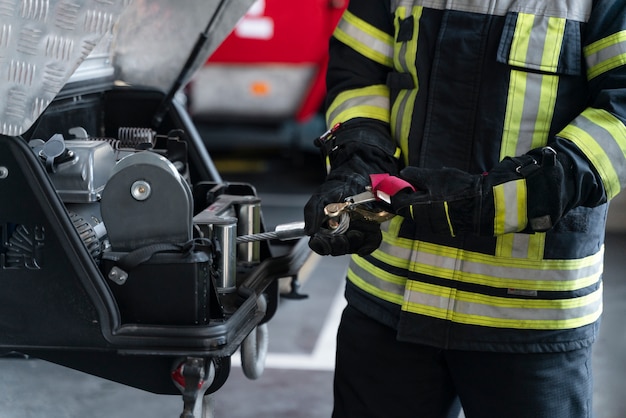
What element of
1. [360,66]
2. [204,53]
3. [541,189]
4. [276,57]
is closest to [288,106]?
[276,57]

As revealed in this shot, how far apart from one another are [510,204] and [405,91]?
0.39 meters

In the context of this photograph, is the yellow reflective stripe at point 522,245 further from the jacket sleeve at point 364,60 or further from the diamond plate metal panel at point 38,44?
the diamond plate metal panel at point 38,44

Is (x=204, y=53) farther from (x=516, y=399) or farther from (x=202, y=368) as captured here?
(x=516, y=399)

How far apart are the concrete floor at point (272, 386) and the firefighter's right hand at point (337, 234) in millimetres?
1583

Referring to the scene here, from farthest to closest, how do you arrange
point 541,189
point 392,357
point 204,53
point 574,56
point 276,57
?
point 276,57, point 204,53, point 392,357, point 574,56, point 541,189

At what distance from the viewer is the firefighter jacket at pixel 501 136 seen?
165 cm

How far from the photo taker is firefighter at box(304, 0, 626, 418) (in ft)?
5.16

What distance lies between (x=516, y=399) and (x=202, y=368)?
2.01ft

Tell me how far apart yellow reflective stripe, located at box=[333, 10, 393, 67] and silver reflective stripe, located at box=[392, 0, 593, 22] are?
0.52 ft

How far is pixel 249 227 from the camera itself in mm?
2039

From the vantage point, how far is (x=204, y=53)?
2.36m

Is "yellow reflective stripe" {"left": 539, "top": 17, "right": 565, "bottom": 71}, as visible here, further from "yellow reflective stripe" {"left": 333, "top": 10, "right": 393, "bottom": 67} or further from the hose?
the hose

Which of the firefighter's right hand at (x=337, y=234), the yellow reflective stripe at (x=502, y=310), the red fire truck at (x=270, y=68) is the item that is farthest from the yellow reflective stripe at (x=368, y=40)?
the red fire truck at (x=270, y=68)

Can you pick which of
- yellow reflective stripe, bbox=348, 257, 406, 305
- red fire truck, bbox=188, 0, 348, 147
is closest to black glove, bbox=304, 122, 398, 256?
yellow reflective stripe, bbox=348, 257, 406, 305
